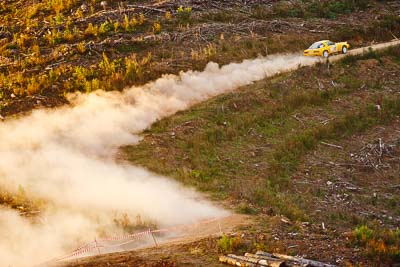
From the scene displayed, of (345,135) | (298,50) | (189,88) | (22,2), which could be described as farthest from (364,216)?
(22,2)

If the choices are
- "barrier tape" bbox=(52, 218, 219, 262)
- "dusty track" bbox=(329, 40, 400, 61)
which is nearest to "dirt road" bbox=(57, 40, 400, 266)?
"barrier tape" bbox=(52, 218, 219, 262)

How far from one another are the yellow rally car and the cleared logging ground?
1600 mm

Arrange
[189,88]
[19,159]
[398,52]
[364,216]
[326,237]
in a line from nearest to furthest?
[326,237] < [364,216] < [19,159] < [189,88] < [398,52]

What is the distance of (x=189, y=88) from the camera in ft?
70.9

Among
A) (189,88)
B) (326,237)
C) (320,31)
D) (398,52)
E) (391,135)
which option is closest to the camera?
(326,237)

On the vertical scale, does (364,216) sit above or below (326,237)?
below

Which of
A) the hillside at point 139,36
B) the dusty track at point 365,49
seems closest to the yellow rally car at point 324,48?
the dusty track at point 365,49

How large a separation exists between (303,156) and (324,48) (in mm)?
9476

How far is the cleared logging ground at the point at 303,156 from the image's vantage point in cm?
1196

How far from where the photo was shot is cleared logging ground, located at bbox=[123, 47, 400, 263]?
1196 cm

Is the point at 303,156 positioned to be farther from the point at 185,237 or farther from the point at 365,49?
the point at 365,49

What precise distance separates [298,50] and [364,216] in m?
13.8

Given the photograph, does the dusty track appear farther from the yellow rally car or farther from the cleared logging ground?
the cleared logging ground

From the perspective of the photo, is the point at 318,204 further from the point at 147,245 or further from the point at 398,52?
the point at 398,52
